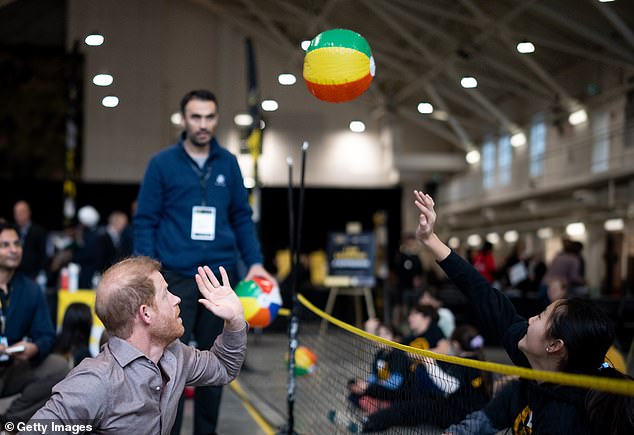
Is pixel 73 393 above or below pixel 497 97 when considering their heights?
below

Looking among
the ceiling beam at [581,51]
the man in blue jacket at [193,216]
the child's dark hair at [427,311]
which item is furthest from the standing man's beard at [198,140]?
the ceiling beam at [581,51]

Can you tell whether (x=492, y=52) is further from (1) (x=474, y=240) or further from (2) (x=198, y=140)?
(2) (x=198, y=140)

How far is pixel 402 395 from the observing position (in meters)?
4.09

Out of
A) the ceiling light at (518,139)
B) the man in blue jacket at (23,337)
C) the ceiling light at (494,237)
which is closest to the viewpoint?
the man in blue jacket at (23,337)

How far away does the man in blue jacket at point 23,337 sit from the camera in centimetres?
493

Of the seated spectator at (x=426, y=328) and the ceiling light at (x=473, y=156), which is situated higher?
the ceiling light at (x=473, y=156)

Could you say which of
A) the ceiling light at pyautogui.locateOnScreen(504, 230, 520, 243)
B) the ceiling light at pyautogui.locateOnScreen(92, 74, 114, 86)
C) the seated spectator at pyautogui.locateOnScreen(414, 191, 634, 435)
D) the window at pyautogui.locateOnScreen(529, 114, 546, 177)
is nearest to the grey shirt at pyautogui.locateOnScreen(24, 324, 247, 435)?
the seated spectator at pyautogui.locateOnScreen(414, 191, 634, 435)

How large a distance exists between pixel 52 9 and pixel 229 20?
20.9 ft

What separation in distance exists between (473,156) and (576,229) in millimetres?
7754

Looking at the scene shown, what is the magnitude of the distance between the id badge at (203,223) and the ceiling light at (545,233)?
20.8 meters

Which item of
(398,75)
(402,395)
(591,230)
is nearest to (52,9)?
(398,75)

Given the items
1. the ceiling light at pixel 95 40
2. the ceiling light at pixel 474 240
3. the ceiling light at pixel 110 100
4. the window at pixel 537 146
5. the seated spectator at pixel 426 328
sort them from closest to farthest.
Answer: the ceiling light at pixel 95 40, the ceiling light at pixel 110 100, the seated spectator at pixel 426 328, the window at pixel 537 146, the ceiling light at pixel 474 240

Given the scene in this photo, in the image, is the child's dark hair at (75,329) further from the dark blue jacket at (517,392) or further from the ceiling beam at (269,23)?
the ceiling beam at (269,23)

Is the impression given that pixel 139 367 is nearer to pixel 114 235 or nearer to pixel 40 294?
Answer: pixel 40 294
